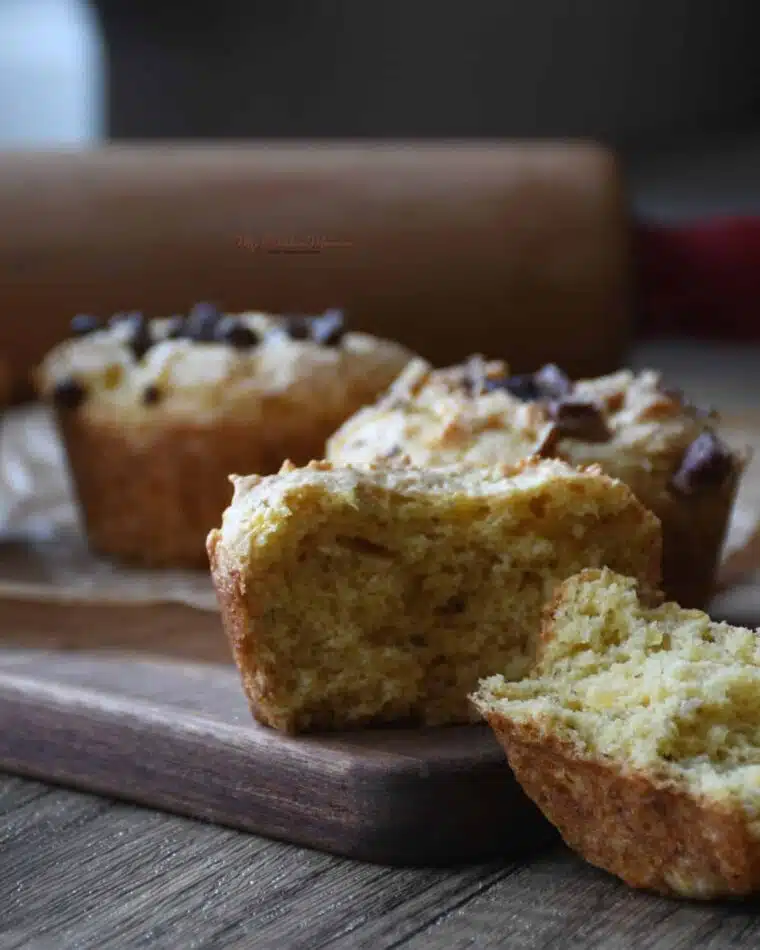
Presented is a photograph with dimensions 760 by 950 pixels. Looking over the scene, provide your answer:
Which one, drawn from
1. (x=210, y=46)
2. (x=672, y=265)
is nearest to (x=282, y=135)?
(x=210, y=46)

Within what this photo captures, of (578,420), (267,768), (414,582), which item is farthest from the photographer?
(578,420)

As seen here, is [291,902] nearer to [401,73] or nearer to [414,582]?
[414,582]

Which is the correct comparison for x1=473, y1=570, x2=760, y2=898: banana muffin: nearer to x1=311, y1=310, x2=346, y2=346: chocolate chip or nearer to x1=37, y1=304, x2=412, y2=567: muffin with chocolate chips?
x1=37, y1=304, x2=412, y2=567: muffin with chocolate chips

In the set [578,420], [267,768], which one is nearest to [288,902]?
[267,768]

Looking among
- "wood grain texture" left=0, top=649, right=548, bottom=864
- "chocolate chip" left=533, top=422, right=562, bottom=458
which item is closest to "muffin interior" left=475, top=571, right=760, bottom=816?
"wood grain texture" left=0, top=649, right=548, bottom=864

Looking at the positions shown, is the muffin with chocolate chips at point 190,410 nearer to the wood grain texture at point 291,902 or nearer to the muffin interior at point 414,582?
the muffin interior at point 414,582

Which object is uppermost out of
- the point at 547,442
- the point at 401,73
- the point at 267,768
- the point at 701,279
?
the point at 401,73

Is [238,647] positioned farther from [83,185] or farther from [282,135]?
[282,135]
